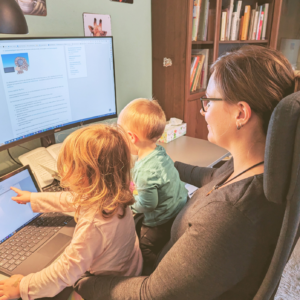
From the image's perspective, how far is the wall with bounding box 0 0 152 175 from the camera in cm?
125

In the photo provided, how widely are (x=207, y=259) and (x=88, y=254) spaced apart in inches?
13.2

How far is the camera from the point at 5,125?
1.04 metres

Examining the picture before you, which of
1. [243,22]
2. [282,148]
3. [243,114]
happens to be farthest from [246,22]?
[282,148]

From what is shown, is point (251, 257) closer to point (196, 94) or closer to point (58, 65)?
point (58, 65)

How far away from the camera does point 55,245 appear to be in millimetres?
827

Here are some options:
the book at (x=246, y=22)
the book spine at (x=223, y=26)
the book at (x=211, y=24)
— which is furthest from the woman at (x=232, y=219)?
the book at (x=246, y=22)

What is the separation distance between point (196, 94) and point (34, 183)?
1.26 meters

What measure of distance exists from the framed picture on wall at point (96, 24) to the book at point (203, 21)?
649mm

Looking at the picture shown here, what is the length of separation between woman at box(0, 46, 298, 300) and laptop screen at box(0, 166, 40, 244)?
275 millimetres

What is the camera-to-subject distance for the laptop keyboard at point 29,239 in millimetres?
781

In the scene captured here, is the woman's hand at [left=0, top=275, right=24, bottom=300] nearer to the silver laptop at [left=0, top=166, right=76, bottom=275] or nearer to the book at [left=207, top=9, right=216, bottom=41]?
the silver laptop at [left=0, top=166, right=76, bottom=275]

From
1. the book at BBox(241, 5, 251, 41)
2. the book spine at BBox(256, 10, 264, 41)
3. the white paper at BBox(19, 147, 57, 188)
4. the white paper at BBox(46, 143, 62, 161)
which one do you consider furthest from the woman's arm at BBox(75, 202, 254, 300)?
the book spine at BBox(256, 10, 264, 41)

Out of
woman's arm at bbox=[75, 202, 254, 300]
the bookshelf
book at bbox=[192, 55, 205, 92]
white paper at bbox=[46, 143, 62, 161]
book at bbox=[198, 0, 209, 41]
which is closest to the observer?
woman's arm at bbox=[75, 202, 254, 300]

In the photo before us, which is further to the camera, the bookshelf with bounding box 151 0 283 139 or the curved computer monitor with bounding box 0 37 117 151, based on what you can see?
the bookshelf with bounding box 151 0 283 139
